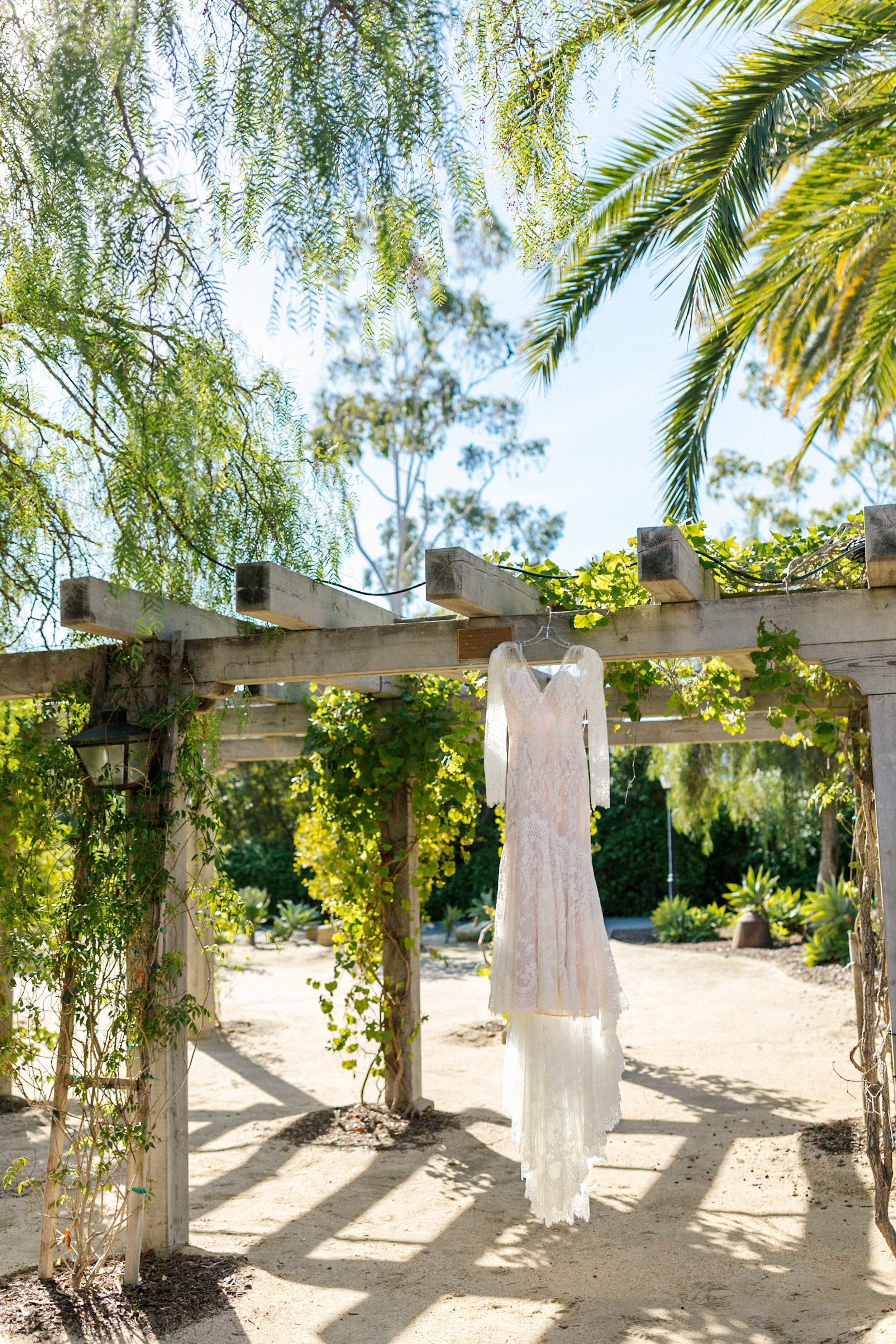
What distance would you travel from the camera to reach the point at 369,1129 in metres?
5.96

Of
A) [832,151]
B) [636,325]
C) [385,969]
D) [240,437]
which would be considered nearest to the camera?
[240,437]

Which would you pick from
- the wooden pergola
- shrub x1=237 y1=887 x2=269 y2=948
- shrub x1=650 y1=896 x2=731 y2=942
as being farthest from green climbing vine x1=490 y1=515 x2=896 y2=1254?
shrub x1=237 y1=887 x2=269 y2=948

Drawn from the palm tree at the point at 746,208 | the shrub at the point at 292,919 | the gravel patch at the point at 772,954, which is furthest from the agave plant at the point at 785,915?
the palm tree at the point at 746,208

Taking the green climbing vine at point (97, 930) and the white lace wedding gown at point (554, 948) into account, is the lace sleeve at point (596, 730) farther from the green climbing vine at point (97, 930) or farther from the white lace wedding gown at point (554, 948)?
the green climbing vine at point (97, 930)

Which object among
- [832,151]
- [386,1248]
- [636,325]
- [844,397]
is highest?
[636,325]

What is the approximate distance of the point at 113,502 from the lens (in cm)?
361

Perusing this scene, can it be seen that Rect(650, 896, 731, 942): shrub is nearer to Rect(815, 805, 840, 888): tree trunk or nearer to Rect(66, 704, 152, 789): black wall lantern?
Rect(815, 805, 840, 888): tree trunk

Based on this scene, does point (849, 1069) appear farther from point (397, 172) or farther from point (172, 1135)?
point (397, 172)

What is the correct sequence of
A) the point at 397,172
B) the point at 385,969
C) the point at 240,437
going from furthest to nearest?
the point at 385,969
the point at 240,437
the point at 397,172

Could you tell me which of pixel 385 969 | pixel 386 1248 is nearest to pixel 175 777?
A: pixel 386 1248

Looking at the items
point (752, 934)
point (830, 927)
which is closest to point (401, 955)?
point (830, 927)

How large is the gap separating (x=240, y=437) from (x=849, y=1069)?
5528mm

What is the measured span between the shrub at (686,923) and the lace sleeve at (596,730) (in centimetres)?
1109

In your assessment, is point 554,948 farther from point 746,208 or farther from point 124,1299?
point 746,208
